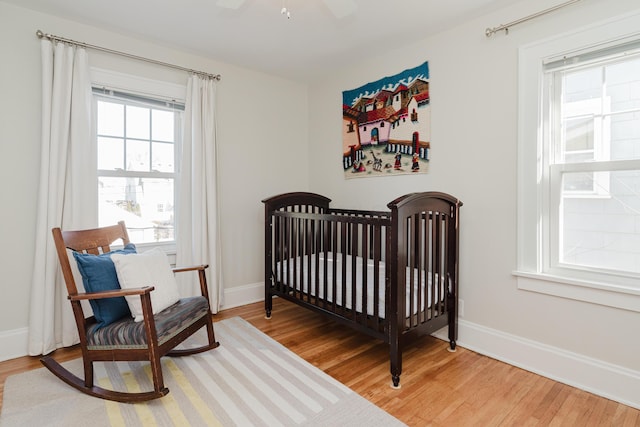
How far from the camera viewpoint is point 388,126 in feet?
9.42

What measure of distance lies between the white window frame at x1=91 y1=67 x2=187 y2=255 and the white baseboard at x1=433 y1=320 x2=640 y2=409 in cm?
255

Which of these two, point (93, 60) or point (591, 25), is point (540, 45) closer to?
point (591, 25)

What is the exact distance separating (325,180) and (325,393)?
2.25m

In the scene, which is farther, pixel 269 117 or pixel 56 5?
pixel 269 117

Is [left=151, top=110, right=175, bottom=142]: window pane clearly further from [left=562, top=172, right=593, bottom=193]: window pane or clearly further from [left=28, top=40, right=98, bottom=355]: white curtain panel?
[left=562, top=172, right=593, bottom=193]: window pane

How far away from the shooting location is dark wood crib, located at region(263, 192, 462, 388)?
193 centimetres

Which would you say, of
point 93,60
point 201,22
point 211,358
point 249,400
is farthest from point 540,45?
point 93,60

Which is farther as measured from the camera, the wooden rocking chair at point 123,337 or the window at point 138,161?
the window at point 138,161

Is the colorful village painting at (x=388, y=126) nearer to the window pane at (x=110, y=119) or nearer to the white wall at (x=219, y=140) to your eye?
the white wall at (x=219, y=140)

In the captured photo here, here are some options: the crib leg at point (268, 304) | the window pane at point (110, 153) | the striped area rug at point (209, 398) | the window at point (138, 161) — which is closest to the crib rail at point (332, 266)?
the crib leg at point (268, 304)

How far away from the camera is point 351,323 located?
7.24 feet

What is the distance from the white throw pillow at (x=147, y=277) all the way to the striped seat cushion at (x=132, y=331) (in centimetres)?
7

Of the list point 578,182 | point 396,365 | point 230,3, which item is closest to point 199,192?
point 230,3

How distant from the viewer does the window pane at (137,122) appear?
9.08 ft
